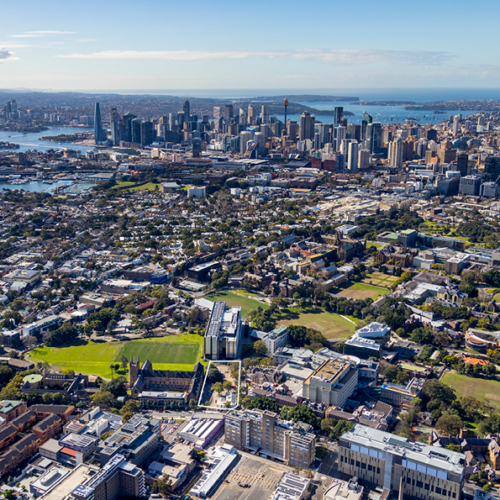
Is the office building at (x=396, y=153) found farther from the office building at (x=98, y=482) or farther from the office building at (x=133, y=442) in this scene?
the office building at (x=98, y=482)

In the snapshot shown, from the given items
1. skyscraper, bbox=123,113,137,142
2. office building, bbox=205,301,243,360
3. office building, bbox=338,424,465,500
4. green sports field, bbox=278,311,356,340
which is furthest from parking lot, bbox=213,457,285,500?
skyscraper, bbox=123,113,137,142

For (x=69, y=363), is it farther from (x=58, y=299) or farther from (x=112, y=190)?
(x=112, y=190)

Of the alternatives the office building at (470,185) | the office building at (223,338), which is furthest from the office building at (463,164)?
the office building at (223,338)

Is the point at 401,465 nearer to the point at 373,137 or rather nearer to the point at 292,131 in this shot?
the point at 373,137

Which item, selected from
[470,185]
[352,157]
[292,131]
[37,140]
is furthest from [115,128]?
[470,185]

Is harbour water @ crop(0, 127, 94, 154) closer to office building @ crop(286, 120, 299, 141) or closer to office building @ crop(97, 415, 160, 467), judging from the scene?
office building @ crop(286, 120, 299, 141)
